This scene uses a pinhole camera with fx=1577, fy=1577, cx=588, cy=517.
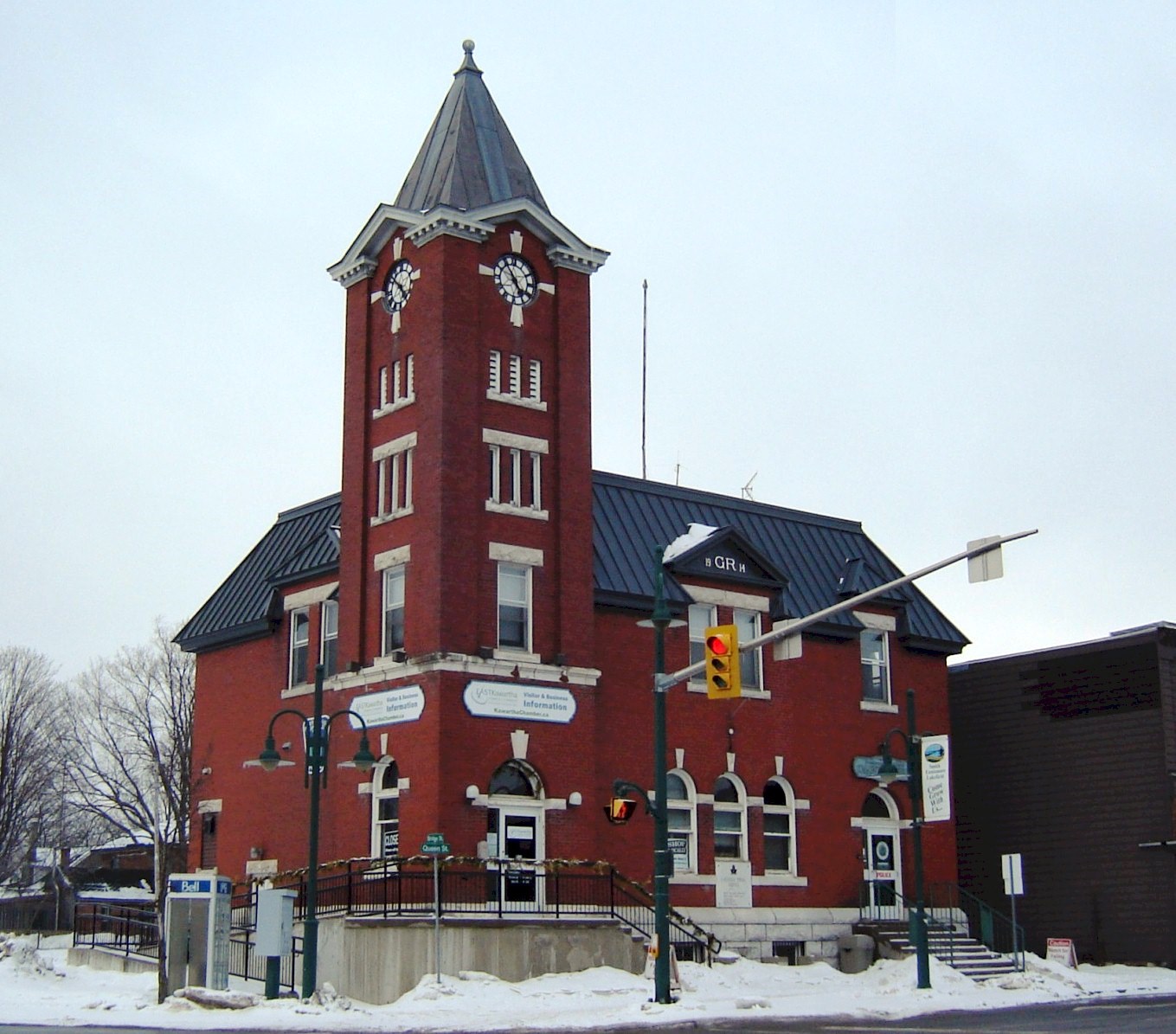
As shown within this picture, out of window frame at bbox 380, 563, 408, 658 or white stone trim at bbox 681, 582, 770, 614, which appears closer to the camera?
window frame at bbox 380, 563, 408, 658

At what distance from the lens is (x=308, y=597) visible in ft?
130

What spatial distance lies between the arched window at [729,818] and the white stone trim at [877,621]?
6.44 metres

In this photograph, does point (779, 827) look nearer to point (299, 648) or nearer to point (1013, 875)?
point (1013, 875)

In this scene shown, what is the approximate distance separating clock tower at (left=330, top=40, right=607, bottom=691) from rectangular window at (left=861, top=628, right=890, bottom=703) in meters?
10.3

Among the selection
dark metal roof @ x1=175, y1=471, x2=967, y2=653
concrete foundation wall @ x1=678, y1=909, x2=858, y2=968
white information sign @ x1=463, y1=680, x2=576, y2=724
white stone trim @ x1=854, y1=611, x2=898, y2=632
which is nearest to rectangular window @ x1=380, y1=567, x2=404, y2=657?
white information sign @ x1=463, y1=680, x2=576, y2=724

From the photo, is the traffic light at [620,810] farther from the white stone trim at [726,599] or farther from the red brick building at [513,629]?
the white stone trim at [726,599]

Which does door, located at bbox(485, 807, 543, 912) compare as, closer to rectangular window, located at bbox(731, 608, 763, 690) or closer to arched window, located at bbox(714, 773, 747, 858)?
arched window, located at bbox(714, 773, 747, 858)

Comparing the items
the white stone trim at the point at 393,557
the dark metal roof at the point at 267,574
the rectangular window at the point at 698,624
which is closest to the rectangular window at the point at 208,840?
the dark metal roof at the point at 267,574

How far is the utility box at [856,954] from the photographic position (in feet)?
127

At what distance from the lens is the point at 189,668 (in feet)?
220

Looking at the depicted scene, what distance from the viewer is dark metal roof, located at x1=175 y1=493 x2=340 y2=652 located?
131 feet

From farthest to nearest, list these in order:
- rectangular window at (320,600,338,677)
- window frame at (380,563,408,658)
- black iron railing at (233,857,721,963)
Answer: rectangular window at (320,600,338,677) < window frame at (380,563,408,658) < black iron railing at (233,857,721,963)

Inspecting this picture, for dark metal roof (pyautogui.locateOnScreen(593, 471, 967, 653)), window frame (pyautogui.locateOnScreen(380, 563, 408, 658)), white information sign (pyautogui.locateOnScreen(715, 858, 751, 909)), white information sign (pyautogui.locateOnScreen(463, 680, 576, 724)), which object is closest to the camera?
white information sign (pyautogui.locateOnScreen(463, 680, 576, 724))

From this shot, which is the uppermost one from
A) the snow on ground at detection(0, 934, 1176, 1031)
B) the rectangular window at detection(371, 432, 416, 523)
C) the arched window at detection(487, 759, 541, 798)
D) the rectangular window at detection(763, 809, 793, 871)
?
the rectangular window at detection(371, 432, 416, 523)
